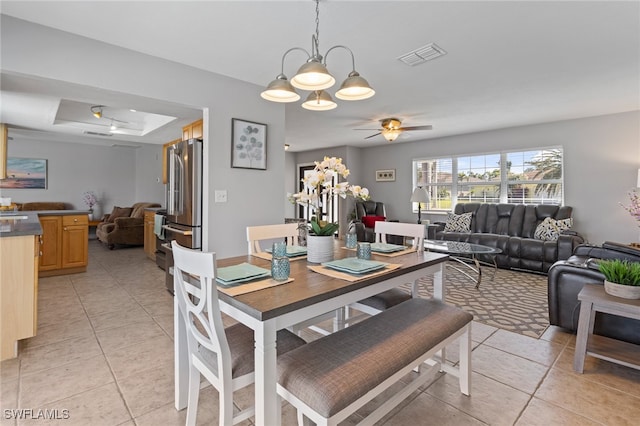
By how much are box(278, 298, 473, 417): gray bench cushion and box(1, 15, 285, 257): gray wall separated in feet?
6.90

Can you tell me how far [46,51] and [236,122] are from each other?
4.98ft

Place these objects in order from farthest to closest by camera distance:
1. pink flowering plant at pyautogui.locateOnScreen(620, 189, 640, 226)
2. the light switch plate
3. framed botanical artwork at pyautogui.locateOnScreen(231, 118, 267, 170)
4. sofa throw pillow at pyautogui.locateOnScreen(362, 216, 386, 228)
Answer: sofa throw pillow at pyautogui.locateOnScreen(362, 216, 386, 228)
pink flowering plant at pyautogui.locateOnScreen(620, 189, 640, 226)
framed botanical artwork at pyautogui.locateOnScreen(231, 118, 267, 170)
the light switch plate

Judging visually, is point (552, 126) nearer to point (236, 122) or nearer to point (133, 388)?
point (236, 122)

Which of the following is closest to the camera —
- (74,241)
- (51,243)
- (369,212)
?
(51,243)

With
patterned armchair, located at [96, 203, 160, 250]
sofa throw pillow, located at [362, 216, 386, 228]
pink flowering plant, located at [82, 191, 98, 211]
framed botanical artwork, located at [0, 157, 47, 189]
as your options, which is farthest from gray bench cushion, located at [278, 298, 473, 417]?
framed botanical artwork, located at [0, 157, 47, 189]

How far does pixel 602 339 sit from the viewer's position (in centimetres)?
210

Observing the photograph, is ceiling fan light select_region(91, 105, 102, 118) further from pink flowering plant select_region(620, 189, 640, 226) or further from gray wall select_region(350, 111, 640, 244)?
pink flowering plant select_region(620, 189, 640, 226)

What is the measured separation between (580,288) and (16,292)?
13.8 ft

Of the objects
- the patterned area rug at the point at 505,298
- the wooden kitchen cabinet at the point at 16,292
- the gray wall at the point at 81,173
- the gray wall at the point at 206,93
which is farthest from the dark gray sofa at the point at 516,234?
the gray wall at the point at 81,173

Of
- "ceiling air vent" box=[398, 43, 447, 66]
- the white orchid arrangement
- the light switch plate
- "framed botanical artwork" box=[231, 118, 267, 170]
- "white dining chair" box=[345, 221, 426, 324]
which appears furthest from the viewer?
"framed botanical artwork" box=[231, 118, 267, 170]

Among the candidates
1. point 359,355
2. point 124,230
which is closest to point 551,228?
point 359,355

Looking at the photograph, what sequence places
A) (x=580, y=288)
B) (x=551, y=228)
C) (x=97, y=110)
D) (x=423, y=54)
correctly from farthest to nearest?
(x=97, y=110), (x=551, y=228), (x=423, y=54), (x=580, y=288)

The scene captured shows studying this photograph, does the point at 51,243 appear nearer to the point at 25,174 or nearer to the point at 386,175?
the point at 25,174

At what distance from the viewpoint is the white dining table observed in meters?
1.11
